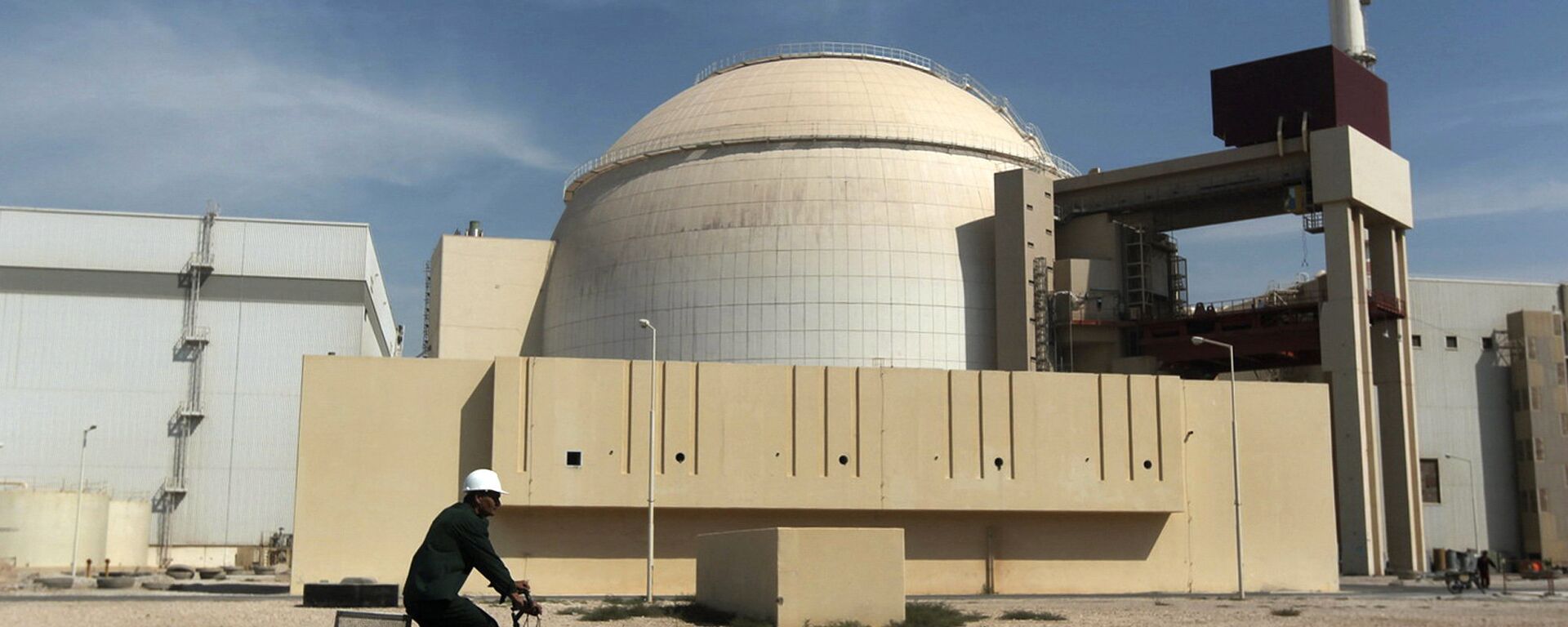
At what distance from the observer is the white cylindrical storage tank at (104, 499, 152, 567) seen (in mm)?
68000

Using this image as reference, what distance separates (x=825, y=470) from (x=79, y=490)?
1567 inches

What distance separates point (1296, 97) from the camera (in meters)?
64.6

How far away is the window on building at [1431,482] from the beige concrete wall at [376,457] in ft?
183

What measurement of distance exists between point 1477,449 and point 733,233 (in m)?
43.0

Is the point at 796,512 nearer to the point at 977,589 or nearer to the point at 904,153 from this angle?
the point at 977,589

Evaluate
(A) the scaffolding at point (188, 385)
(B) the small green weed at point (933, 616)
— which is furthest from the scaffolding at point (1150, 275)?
(A) the scaffolding at point (188, 385)

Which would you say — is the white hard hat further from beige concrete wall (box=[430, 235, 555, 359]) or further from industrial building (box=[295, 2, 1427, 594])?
beige concrete wall (box=[430, 235, 555, 359])

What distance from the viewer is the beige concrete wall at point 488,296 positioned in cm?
7294

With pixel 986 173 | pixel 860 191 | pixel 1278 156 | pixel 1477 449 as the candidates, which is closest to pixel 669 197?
pixel 860 191

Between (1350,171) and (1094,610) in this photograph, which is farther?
(1350,171)

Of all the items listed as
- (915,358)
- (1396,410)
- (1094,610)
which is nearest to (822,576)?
(1094,610)

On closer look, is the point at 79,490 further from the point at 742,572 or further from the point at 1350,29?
the point at 1350,29

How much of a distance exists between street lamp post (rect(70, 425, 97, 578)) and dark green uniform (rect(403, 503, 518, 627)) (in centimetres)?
5500

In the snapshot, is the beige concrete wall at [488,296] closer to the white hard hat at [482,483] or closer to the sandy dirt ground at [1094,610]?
the sandy dirt ground at [1094,610]
